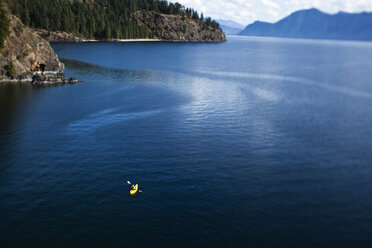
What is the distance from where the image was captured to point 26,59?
11388 cm

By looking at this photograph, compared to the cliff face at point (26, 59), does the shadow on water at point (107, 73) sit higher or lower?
lower

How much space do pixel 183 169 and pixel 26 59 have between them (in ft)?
302

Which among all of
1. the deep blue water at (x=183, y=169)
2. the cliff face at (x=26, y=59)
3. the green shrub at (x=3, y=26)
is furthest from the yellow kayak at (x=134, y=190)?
the green shrub at (x=3, y=26)

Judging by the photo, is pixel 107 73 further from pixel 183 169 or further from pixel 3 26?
pixel 183 169

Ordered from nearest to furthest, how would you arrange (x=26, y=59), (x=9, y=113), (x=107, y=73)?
(x=9, y=113), (x=26, y=59), (x=107, y=73)

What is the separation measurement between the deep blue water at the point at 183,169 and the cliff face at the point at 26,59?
9.55 metres

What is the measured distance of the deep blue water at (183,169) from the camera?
35.2 m

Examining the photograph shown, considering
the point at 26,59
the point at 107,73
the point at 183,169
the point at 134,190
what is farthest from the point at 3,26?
the point at 134,190

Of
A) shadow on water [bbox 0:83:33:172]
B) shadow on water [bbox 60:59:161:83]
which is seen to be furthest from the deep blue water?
shadow on water [bbox 60:59:161:83]

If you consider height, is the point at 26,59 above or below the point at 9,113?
above

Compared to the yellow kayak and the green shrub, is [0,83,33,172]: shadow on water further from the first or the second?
the yellow kayak

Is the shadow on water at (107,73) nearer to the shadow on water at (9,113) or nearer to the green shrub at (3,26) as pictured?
the shadow on water at (9,113)

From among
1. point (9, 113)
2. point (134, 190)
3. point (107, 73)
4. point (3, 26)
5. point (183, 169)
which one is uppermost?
point (3, 26)

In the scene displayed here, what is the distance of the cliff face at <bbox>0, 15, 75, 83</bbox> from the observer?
354 ft
